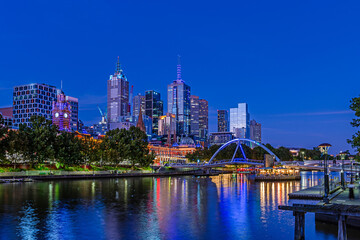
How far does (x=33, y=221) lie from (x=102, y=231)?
9569mm

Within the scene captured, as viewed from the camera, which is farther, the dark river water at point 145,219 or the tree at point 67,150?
the tree at point 67,150

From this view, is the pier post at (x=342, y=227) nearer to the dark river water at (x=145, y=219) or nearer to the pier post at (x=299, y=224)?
the pier post at (x=299, y=224)

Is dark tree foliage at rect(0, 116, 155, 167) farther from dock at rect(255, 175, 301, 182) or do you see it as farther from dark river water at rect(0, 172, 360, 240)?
dock at rect(255, 175, 301, 182)

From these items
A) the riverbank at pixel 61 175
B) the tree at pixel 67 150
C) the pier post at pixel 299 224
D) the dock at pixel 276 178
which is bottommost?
the dock at pixel 276 178

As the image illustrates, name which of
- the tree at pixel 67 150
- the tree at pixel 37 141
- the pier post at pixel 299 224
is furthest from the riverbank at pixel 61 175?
the pier post at pixel 299 224

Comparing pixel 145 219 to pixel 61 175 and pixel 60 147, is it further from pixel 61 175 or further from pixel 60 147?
pixel 60 147

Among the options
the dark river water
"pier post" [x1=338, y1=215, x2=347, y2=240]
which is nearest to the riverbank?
the dark river water

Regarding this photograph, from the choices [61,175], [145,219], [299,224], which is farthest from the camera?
[61,175]

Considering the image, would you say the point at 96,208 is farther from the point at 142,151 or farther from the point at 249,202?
the point at 142,151

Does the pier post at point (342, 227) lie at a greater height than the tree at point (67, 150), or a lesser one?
lesser

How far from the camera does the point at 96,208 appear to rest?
53375 millimetres

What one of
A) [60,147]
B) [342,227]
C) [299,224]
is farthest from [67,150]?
[342,227]

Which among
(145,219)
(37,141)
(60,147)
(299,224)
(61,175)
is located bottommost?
(61,175)

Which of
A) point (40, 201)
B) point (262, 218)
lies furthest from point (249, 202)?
point (40, 201)
